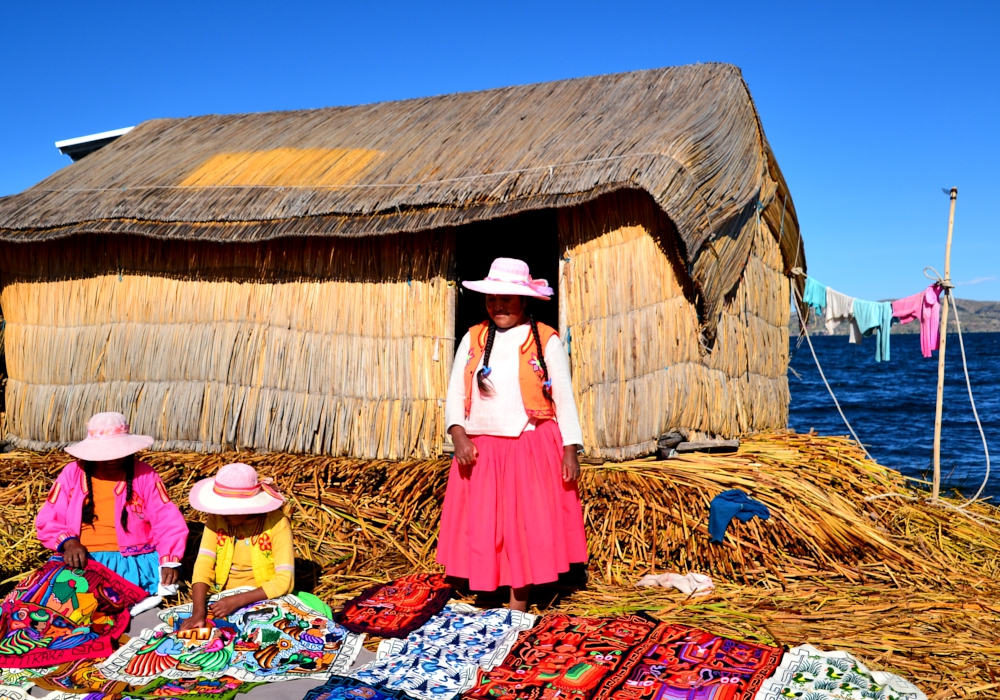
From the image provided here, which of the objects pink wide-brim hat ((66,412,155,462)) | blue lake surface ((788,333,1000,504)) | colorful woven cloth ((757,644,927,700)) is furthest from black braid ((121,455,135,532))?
blue lake surface ((788,333,1000,504))

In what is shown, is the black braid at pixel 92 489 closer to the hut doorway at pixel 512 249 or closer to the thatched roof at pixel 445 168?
the thatched roof at pixel 445 168

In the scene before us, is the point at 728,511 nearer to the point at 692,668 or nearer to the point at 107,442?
the point at 692,668

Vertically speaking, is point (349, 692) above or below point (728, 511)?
below

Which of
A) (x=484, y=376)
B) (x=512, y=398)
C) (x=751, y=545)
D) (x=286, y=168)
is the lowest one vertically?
(x=751, y=545)

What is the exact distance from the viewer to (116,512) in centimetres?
454

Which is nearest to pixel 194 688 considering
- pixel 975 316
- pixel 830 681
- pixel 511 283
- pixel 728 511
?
pixel 511 283

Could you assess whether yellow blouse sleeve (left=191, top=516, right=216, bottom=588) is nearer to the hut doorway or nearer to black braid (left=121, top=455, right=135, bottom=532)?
black braid (left=121, top=455, right=135, bottom=532)

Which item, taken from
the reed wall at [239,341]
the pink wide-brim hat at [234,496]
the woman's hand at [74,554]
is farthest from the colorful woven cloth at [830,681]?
the reed wall at [239,341]

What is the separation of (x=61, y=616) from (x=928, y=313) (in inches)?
237

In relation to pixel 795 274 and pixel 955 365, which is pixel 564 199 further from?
pixel 955 365

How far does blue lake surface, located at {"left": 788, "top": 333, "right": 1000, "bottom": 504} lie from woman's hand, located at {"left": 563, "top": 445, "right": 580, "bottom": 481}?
428 cm

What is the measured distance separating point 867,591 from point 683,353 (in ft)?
6.57

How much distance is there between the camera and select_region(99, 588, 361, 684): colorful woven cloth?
12.3 ft

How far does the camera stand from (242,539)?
4.21 m
